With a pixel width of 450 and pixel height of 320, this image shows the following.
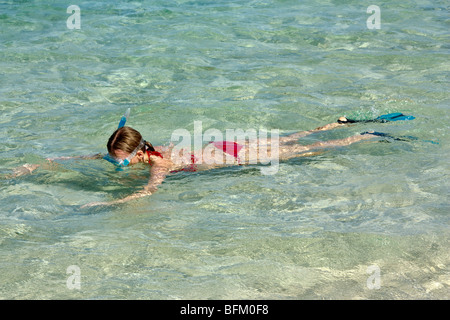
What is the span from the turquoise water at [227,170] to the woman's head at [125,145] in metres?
0.29

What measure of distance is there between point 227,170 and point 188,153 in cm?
57

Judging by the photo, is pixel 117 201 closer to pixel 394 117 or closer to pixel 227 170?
pixel 227 170

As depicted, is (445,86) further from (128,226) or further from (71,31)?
(71,31)

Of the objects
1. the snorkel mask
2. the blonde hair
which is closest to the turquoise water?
the snorkel mask

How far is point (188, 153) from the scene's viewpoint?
5633 millimetres

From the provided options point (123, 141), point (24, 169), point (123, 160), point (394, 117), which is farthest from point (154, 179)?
point (394, 117)

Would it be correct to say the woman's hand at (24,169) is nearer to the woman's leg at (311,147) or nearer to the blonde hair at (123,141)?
the blonde hair at (123,141)

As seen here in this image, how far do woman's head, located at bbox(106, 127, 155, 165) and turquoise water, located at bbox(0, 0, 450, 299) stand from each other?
29 centimetres

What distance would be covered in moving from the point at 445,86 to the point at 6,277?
6.66 meters

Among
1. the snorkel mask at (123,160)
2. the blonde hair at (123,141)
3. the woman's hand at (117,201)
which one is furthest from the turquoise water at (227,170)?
the blonde hair at (123,141)

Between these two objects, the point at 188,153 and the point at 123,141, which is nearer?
the point at 123,141

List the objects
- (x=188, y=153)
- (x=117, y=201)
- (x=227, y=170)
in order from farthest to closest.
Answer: (x=188, y=153)
(x=227, y=170)
(x=117, y=201)

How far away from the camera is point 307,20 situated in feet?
38.6
